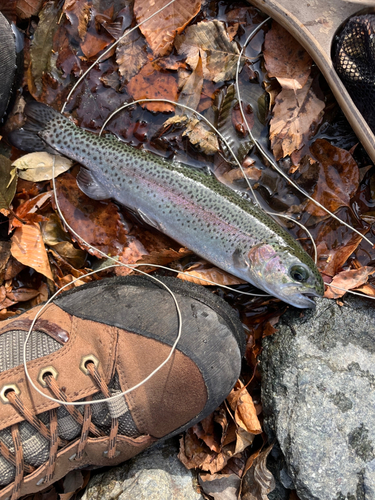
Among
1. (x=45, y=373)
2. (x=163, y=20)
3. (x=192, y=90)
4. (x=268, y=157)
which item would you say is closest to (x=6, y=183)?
(x=45, y=373)

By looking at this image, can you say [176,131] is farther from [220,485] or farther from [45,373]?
[220,485]

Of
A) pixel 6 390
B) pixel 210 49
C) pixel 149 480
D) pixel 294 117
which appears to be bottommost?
pixel 149 480

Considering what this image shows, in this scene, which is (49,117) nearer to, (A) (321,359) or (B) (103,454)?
(B) (103,454)

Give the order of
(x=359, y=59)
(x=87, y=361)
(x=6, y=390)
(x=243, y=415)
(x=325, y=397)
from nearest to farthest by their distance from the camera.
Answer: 1. (x=6, y=390)
2. (x=87, y=361)
3. (x=325, y=397)
4. (x=243, y=415)
5. (x=359, y=59)

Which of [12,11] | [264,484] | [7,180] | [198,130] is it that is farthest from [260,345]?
[12,11]

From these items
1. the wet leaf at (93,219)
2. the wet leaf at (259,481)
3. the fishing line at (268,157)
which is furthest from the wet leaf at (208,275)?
the wet leaf at (259,481)

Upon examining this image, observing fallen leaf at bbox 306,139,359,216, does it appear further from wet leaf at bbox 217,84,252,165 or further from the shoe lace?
the shoe lace
